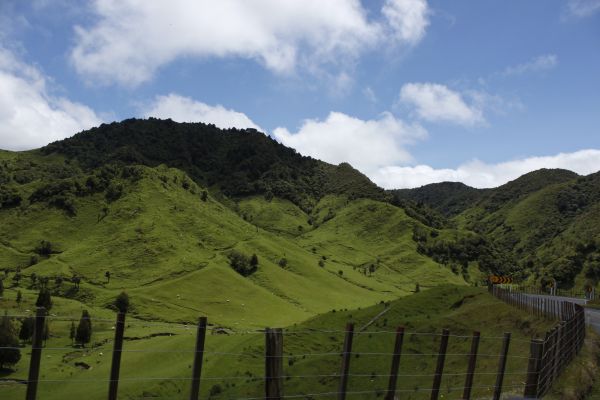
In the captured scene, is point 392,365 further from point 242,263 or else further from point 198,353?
point 242,263

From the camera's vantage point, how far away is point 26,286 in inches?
5684

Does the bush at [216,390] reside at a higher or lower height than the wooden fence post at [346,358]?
lower

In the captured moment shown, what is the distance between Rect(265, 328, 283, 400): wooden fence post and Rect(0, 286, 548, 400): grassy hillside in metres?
14.8

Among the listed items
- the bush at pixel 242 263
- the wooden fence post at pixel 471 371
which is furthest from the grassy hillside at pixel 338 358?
the bush at pixel 242 263

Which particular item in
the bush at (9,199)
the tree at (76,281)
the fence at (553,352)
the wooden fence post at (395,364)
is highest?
the wooden fence post at (395,364)

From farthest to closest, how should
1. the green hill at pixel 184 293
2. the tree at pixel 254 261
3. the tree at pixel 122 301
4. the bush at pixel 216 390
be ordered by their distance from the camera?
the tree at pixel 254 261 → the tree at pixel 122 301 → the green hill at pixel 184 293 → the bush at pixel 216 390

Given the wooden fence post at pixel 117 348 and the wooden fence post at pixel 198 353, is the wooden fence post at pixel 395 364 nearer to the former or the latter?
the wooden fence post at pixel 198 353

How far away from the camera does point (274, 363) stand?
11.1 meters

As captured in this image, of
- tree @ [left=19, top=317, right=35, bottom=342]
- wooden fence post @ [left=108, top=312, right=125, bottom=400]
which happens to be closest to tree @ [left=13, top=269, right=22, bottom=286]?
tree @ [left=19, top=317, right=35, bottom=342]

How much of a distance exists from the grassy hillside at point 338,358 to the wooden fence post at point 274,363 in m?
14.8

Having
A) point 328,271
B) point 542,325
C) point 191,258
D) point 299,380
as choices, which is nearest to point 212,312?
point 191,258

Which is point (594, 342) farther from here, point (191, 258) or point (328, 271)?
point (328, 271)

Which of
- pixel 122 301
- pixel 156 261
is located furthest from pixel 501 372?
pixel 156 261

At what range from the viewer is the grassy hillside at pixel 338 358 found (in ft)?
131
